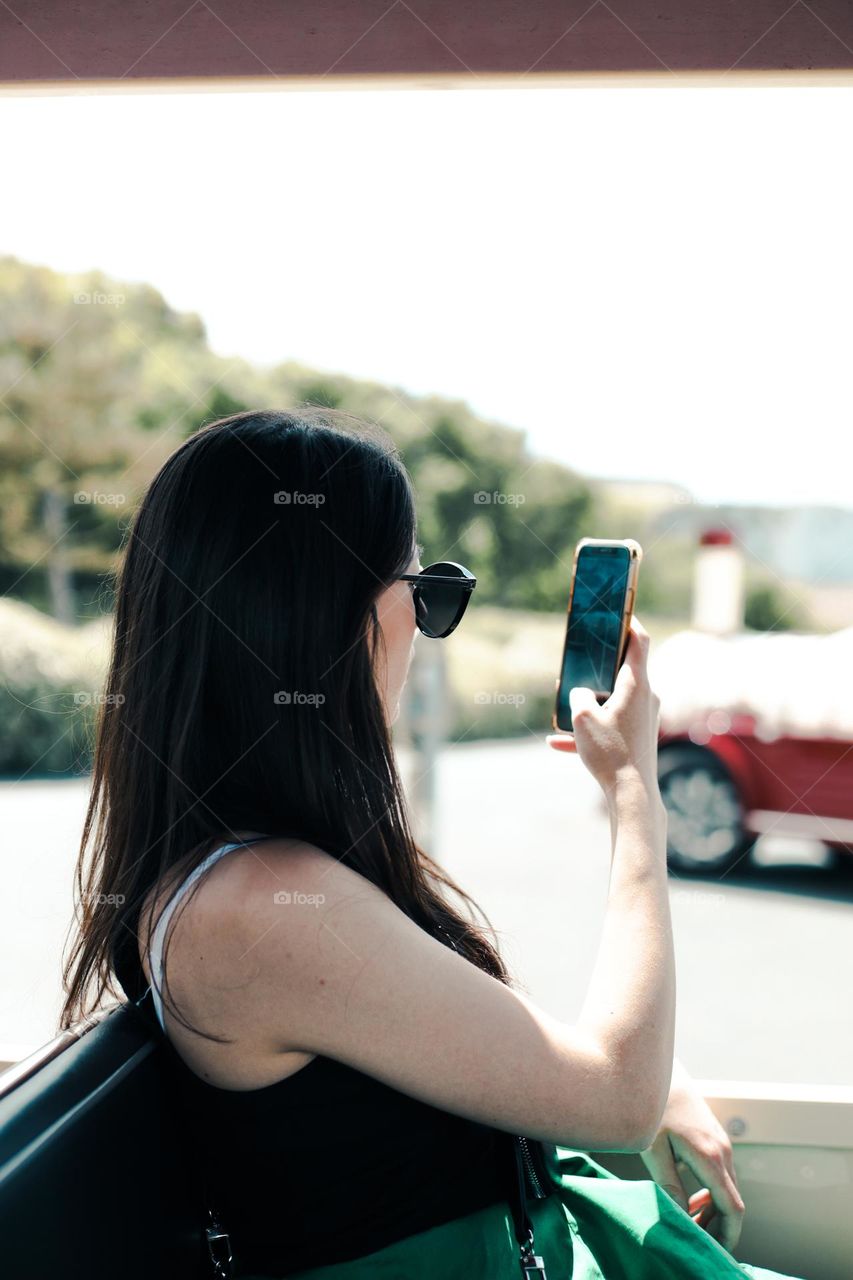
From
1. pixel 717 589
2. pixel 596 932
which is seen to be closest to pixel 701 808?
pixel 596 932

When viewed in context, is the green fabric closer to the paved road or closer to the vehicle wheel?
the paved road

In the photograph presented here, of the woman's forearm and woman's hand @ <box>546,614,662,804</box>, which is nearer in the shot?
the woman's forearm

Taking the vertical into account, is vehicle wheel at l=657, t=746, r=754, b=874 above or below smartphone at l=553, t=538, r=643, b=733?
below

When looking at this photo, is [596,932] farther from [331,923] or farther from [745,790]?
[331,923]

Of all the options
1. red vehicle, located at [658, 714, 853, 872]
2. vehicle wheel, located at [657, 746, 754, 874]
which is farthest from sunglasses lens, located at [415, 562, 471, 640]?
vehicle wheel, located at [657, 746, 754, 874]

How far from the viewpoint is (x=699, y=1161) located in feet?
4.15

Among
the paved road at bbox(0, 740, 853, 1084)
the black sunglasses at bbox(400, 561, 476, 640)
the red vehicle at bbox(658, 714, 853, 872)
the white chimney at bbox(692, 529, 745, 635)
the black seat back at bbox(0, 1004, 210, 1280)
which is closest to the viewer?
the black seat back at bbox(0, 1004, 210, 1280)

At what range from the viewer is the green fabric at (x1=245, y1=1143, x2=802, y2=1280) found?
95 centimetres

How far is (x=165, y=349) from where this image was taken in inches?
409

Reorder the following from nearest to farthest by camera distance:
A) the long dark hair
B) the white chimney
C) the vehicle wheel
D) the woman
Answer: the woman
the long dark hair
the vehicle wheel
the white chimney

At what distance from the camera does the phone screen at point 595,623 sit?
1.29m

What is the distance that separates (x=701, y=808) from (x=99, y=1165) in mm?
4503

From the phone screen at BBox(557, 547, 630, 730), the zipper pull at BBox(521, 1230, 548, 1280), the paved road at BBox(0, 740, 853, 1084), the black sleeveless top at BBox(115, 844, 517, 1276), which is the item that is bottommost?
the paved road at BBox(0, 740, 853, 1084)

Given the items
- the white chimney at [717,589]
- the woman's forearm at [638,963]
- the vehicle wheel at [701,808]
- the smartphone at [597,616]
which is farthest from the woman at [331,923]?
the white chimney at [717,589]
